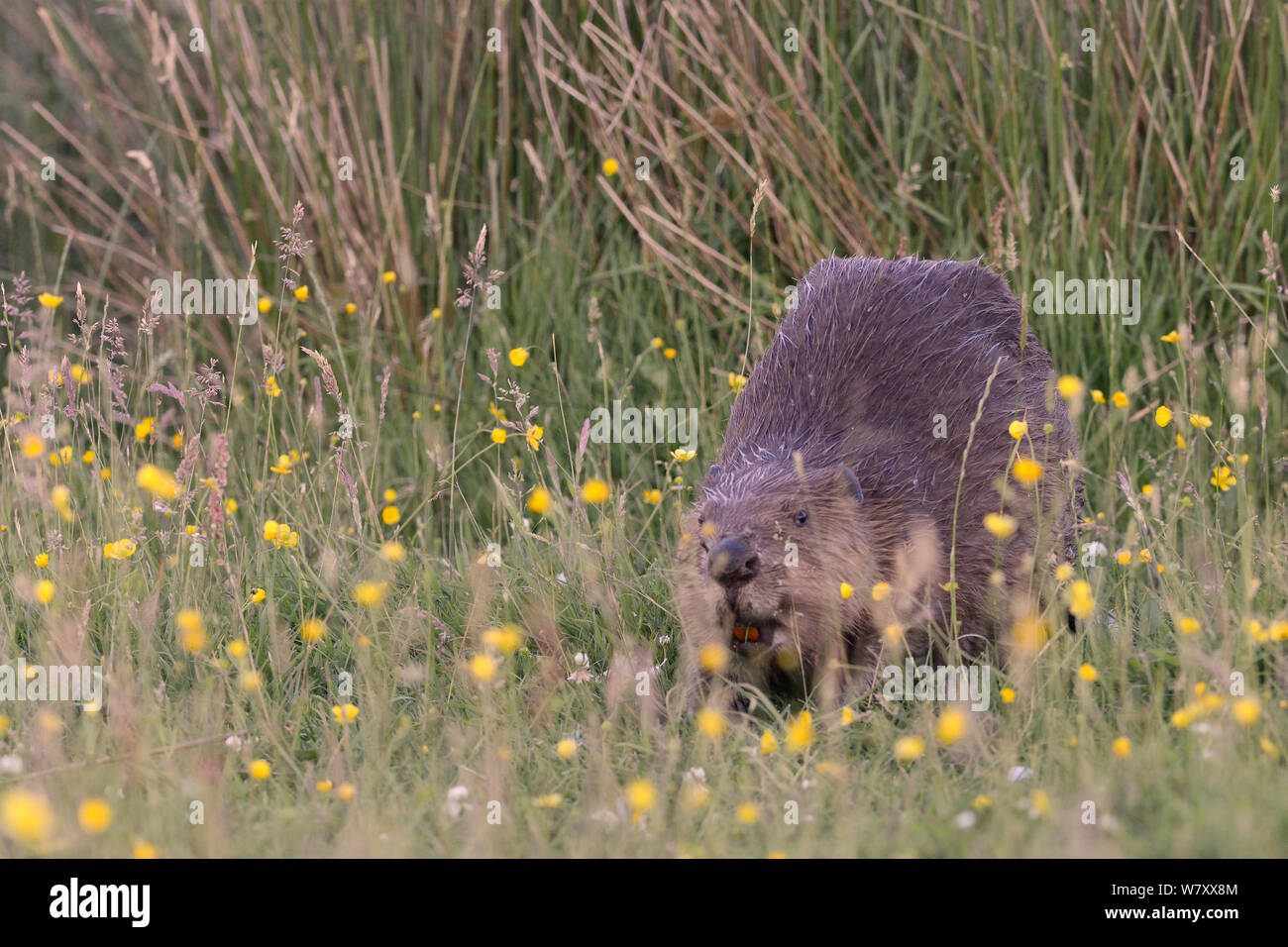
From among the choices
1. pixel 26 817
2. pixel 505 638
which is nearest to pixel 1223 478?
pixel 505 638

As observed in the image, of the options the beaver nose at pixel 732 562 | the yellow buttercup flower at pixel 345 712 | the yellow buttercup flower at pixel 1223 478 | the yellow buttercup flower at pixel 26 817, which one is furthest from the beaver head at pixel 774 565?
the yellow buttercup flower at pixel 26 817

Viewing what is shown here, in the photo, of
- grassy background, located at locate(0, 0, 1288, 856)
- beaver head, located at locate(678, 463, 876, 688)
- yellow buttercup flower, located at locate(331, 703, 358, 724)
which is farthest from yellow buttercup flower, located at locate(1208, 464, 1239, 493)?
yellow buttercup flower, located at locate(331, 703, 358, 724)

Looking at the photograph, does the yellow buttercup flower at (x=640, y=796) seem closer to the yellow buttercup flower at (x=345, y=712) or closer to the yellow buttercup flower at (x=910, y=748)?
the yellow buttercup flower at (x=910, y=748)

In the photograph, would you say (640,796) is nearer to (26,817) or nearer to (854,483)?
(26,817)

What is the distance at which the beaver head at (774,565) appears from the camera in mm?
2910

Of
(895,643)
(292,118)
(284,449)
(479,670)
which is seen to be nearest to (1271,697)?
(895,643)

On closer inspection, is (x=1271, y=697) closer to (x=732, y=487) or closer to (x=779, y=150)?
(x=732, y=487)

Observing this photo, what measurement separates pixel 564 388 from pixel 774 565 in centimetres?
176

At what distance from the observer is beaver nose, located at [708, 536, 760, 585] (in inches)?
112

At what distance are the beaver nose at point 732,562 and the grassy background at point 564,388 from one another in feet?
0.97

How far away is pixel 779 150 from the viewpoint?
464 cm

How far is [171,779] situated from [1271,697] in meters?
2.05

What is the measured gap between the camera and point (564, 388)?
455 cm

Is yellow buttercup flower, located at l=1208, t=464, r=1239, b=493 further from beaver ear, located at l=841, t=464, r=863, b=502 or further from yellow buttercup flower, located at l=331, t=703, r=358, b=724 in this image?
yellow buttercup flower, located at l=331, t=703, r=358, b=724
